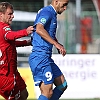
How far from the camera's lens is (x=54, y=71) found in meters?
8.05

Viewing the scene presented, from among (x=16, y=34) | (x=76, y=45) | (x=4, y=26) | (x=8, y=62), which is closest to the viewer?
(x=16, y=34)

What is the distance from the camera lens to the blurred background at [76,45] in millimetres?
12914

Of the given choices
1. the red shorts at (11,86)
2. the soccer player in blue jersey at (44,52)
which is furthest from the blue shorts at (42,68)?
the red shorts at (11,86)

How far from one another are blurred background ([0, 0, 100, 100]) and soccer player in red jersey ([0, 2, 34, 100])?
4.85m

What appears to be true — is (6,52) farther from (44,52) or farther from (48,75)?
(48,75)

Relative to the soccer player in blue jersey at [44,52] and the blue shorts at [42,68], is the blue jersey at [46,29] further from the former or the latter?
the blue shorts at [42,68]

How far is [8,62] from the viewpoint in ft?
25.8

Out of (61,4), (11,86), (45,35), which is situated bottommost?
(11,86)

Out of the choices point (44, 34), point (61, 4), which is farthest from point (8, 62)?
point (61, 4)

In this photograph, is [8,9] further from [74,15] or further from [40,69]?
[74,15]

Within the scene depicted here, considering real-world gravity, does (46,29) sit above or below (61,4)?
below

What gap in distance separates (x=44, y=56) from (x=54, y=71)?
1.10 feet

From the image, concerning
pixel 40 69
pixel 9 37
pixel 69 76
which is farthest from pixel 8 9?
pixel 69 76

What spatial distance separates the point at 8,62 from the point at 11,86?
1.20ft
